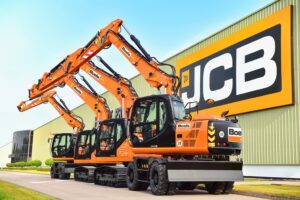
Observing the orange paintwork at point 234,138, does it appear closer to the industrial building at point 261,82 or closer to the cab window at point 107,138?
the cab window at point 107,138

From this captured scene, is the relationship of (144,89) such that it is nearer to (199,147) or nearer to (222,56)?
(222,56)

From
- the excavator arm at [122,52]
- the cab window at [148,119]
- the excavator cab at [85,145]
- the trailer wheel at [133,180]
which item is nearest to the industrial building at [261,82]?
the excavator arm at [122,52]

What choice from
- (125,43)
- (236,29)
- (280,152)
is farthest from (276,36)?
(125,43)

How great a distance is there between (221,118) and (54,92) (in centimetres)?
2194

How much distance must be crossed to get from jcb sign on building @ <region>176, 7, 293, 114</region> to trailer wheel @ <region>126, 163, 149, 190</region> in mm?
10393

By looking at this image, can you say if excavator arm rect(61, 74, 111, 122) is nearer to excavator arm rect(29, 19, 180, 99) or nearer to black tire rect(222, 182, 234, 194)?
excavator arm rect(29, 19, 180, 99)

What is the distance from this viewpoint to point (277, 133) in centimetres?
Answer: 2448

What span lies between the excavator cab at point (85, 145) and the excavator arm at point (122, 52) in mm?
4507

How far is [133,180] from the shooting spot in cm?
1717

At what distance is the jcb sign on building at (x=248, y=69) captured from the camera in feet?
79.7

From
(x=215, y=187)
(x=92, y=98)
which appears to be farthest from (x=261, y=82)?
(x=92, y=98)

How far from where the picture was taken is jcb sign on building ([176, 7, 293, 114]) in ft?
79.7

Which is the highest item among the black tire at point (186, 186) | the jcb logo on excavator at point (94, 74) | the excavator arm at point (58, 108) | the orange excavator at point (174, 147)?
the jcb logo on excavator at point (94, 74)

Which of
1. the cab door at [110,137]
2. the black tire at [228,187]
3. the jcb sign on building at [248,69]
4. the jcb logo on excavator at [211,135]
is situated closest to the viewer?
the jcb logo on excavator at [211,135]
